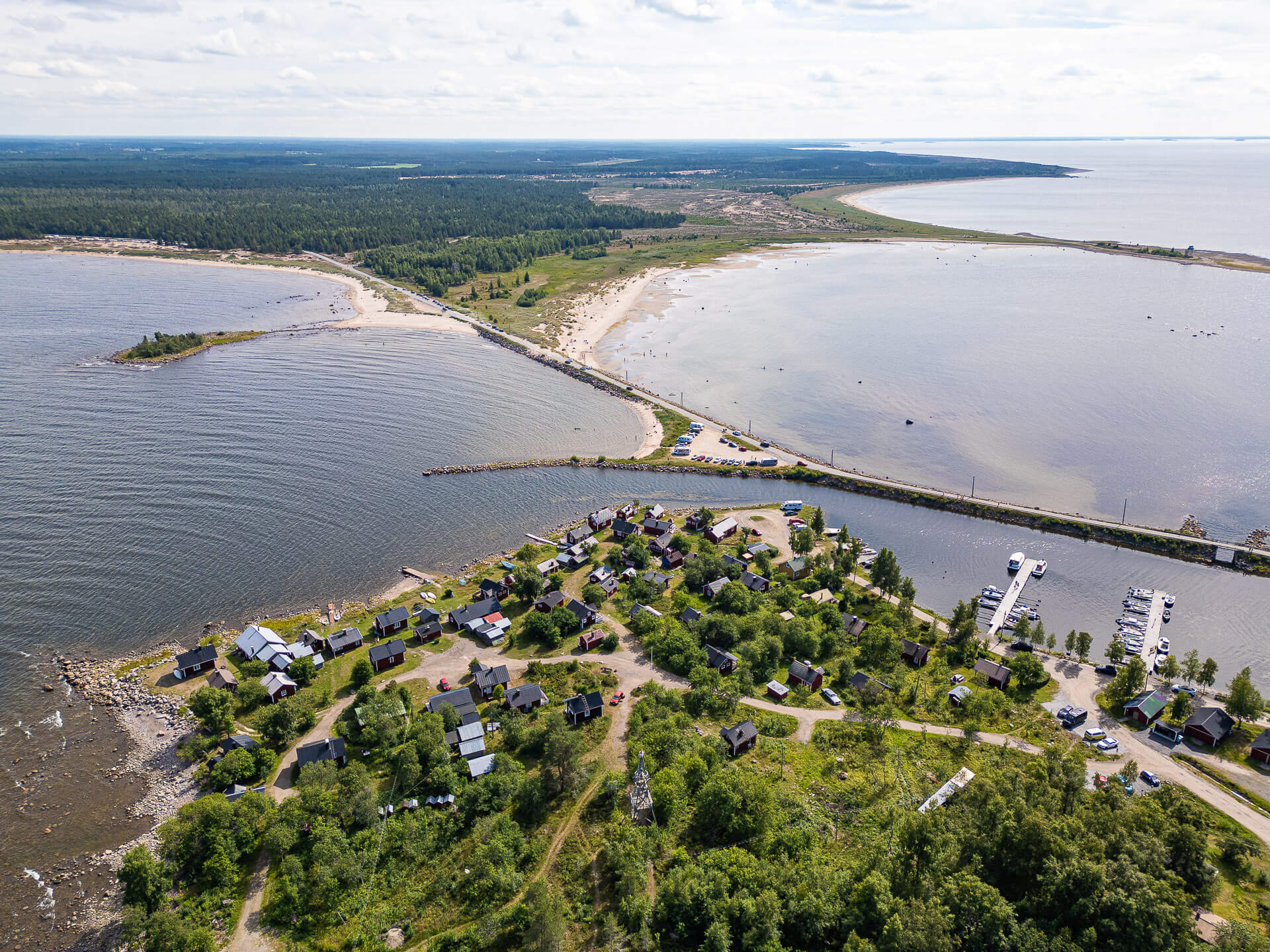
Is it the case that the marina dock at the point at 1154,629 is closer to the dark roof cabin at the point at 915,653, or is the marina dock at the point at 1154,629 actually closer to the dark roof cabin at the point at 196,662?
the dark roof cabin at the point at 915,653

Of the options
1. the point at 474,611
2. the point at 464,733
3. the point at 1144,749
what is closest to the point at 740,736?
the point at 464,733

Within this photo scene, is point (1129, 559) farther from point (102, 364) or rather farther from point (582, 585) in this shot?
point (102, 364)

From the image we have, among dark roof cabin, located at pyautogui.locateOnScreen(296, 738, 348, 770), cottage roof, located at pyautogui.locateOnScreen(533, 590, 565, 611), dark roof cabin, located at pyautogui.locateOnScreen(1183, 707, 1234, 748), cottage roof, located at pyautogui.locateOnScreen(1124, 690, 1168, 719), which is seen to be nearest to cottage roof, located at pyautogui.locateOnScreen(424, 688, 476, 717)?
dark roof cabin, located at pyautogui.locateOnScreen(296, 738, 348, 770)

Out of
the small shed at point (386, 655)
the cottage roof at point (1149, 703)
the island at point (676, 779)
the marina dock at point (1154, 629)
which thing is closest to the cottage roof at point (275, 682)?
the island at point (676, 779)

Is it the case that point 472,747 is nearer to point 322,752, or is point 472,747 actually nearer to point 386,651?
point 322,752

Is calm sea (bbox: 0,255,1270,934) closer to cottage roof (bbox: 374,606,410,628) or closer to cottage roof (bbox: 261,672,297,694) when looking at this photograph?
cottage roof (bbox: 374,606,410,628)

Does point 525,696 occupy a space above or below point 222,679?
above
